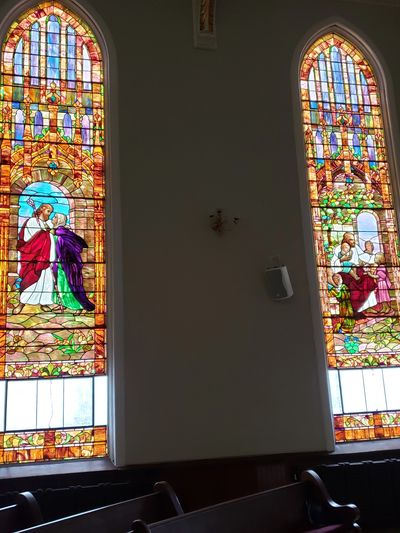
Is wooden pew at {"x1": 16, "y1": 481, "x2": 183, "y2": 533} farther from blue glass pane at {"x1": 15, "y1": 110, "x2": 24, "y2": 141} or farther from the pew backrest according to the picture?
blue glass pane at {"x1": 15, "y1": 110, "x2": 24, "y2": 141}

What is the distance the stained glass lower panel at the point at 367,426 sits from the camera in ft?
19.6

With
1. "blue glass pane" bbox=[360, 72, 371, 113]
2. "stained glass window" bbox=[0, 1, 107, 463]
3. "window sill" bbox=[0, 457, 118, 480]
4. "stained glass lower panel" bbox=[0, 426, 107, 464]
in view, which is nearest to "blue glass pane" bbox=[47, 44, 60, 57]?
"stained glass window" bbox=[0, 1, 107, 463]

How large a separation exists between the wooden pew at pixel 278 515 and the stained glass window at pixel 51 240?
2.20m

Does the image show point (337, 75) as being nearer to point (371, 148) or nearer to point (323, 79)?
point (323, 79)

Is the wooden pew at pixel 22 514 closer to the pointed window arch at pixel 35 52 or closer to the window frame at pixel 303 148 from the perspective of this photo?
the window frame at pixel 303 148

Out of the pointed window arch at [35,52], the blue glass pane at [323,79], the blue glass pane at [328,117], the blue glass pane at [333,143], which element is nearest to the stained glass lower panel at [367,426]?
the blue glass pane at [333,143]

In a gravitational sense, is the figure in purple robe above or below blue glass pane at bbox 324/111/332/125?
below

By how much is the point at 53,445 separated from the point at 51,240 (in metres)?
1.88

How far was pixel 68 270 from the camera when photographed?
18.9ft

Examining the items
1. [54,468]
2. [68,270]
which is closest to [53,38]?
[68,270]

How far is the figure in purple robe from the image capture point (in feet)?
Answer: 18.7

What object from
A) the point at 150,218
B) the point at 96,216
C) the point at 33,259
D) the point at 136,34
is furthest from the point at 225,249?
the point at 136,34

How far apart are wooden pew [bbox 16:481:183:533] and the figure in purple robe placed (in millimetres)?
2312

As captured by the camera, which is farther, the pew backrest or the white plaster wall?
the white plaster wall
